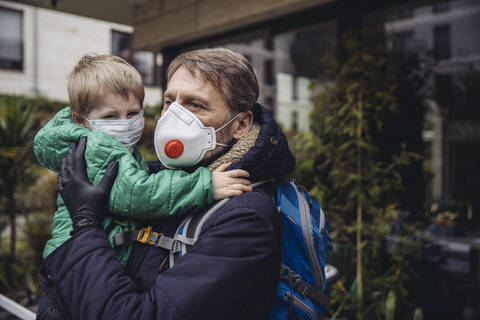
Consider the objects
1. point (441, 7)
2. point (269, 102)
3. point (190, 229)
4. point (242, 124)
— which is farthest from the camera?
point (269, 102)

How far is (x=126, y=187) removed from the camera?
110 centimetres

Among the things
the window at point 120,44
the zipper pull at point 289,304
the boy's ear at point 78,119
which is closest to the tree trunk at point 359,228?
the zipper pull at point 289,304

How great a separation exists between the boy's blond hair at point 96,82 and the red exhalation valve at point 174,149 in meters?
0.38

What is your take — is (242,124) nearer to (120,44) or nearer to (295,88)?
(295,88)

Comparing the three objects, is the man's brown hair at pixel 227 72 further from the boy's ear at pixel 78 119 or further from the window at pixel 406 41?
the window at pixel 406 41

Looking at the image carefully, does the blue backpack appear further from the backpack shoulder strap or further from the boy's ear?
the boy's ear

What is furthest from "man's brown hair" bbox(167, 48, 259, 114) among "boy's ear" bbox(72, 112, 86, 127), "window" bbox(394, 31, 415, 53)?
"window" bbox(394, 31, 415, 53)

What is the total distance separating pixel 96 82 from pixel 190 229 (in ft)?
2.33

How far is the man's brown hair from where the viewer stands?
1.20 m

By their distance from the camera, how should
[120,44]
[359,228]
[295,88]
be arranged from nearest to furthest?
[359,228] → [295,88] → [120,44]

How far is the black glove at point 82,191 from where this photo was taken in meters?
1.08

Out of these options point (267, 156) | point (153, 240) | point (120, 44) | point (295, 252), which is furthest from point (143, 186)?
point (120, 44)

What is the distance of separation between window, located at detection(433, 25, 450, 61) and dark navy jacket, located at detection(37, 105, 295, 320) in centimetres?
287

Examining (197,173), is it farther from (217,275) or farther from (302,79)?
(302,79)
